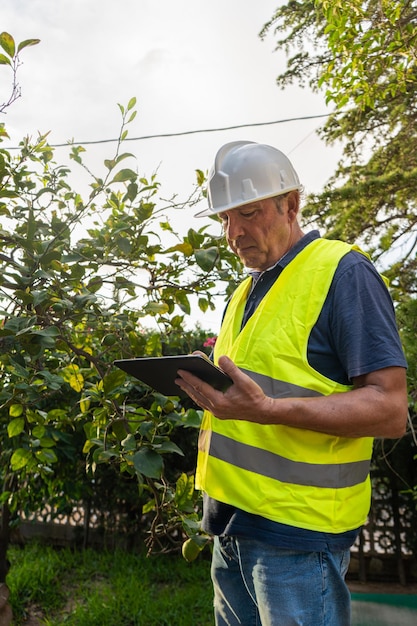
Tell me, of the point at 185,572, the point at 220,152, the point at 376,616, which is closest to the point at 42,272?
the point at 220,152

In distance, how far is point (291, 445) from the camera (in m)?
1.47

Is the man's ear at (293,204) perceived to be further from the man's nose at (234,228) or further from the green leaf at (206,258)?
the green leaf at (206,258)

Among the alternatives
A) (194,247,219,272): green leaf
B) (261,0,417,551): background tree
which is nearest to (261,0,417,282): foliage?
(261,0,417,551): background tree

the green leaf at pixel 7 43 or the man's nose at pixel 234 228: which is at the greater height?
the green leaf at pixel 7 43

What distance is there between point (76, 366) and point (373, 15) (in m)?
3.43

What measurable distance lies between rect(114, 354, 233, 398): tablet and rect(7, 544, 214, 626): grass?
3.30 m

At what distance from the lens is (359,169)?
695cm

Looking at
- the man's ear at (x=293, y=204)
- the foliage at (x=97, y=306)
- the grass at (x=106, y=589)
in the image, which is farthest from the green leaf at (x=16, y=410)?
the grass at (x=106, y=589)

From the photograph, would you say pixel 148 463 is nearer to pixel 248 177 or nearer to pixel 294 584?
pixel 294 584

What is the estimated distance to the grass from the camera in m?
4.41

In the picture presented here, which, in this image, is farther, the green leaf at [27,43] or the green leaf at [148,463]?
the green leaf at [27,43]

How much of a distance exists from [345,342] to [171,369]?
40cm

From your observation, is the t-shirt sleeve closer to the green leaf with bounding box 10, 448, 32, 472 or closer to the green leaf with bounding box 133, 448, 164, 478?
the green leaf with bounding box 133, 448, 164, 478

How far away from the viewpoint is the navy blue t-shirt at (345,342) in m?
1.39
